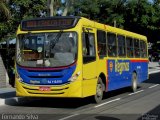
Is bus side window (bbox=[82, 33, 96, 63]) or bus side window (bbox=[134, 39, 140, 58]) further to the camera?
bus side window (bbox=[134, 39, 140, 58])

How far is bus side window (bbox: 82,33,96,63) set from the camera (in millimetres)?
14109

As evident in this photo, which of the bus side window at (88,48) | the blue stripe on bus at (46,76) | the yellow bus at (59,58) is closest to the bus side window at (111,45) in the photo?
the yellow bus at (59,58)

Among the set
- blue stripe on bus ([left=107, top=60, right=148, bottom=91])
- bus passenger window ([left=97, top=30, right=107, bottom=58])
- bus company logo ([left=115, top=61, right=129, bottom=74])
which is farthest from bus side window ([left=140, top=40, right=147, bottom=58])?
bus passenger window ([left=97, top=30, right=107, bottom=58])

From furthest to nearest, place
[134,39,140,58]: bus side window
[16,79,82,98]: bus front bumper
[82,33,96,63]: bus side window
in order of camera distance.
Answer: [134,39,140,58]: bus side window
[82,33,96,63]: bus side window
[16,79,82,98]: bus front bumper

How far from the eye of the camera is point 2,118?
11719mm

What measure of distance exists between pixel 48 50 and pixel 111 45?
3.65 meters

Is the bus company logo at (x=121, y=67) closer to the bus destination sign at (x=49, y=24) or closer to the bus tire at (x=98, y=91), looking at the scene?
the bus tire at (x=98, y=91)

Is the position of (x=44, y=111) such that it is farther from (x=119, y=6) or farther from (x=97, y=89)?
(x=119, y=6)

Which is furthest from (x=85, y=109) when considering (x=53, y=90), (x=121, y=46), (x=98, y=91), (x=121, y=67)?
(x=121, y=46)

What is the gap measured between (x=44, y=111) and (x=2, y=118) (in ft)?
6.12

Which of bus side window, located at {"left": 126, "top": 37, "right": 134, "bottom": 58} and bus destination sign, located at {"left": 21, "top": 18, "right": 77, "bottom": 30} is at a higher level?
bus destination sign, located at {"left": 21, "top": 18, "right": 77, "bottom": 30}

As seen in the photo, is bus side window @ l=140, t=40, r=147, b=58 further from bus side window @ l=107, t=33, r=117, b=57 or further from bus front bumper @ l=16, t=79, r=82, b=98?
bus front bumper @ l=16, t=79, r=82, b=98

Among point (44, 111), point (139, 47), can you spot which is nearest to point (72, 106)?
point (44, 111)

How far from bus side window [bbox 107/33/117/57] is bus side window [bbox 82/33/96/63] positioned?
1.85 meters
